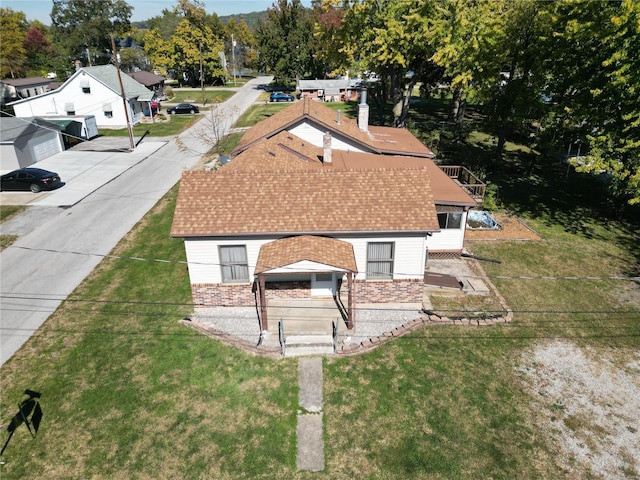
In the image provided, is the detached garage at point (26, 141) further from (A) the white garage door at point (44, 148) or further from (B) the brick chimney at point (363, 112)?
(B) the brick chimney at point (363, 112)

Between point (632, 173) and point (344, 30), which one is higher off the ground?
point (344, 30)

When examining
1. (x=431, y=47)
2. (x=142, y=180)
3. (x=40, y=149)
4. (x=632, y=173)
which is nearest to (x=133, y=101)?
(x=40, y=149)

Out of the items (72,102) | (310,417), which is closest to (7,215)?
(310,417)

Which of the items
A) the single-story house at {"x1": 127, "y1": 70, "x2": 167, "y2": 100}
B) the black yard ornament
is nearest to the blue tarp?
the black yard ornament

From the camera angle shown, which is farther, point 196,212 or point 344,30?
point 344,30

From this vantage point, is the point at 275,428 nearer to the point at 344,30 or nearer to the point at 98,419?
the point at 98,419

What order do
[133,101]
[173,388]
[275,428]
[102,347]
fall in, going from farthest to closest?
[133,101] → [102,347] → [173,388] → [275,428]
